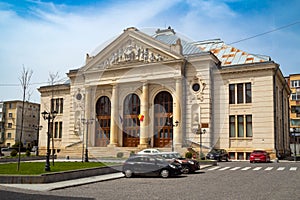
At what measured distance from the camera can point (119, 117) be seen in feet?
158

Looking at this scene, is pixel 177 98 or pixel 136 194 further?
pixel 177 98

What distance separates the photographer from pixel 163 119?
45.5 m

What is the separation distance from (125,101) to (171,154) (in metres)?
23.0

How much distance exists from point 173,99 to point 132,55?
880 cm

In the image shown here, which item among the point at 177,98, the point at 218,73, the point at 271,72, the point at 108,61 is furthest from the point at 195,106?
the point at 108,61

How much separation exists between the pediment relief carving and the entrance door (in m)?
4.94

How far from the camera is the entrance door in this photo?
44.8 metres

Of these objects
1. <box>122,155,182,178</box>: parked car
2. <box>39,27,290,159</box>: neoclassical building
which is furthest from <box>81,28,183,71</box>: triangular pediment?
<box>122,155,182,178</box>: parked car

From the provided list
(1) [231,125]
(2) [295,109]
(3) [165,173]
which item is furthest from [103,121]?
(2) [295,109]

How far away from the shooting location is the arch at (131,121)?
47250 millimetres

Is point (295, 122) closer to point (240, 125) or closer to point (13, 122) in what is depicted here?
point (240, 125)

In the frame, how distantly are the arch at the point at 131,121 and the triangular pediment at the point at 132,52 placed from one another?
520 cm

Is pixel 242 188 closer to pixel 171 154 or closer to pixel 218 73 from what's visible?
pixel 171 154

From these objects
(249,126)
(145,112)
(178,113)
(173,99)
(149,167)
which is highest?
(173,99)
